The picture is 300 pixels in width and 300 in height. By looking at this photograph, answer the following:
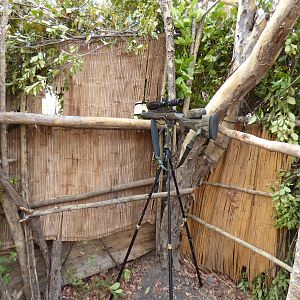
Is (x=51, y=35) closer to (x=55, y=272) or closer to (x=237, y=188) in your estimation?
(x=55, y=272)

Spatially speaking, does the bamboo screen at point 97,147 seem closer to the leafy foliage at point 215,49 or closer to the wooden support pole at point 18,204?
the wooden support pole at point 18,204

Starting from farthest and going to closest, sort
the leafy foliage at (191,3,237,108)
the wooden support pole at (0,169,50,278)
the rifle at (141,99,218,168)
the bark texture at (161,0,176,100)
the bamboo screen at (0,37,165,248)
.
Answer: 1. the leafy foliage at (191,3,237,108)
2. the bark texture at (161,0,176,100)
3. the bamboo screen at (0,37,165,248)
4. the wooden support pole at (0,169,50,278)
5. the rifle at (141,99,218,168)

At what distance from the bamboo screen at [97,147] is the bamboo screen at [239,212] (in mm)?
671

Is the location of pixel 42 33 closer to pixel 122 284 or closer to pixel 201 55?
pixel 201 55

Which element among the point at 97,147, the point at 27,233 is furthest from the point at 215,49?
the point at 27,233

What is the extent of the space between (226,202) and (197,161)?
468mm

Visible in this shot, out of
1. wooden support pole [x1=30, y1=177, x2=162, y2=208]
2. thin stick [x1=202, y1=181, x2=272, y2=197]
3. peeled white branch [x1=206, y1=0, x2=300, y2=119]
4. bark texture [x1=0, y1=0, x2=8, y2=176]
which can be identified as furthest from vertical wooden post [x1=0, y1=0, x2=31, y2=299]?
thin stick [x1=202, y1=181, x2=272, y2=197]

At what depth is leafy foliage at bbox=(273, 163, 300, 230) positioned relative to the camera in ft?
6.26

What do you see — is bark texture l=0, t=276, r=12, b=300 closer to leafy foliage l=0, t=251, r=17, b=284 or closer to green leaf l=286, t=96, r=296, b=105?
leafy foliage l=0, t=251, r=17, b=284

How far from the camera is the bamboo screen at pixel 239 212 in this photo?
6.86ft

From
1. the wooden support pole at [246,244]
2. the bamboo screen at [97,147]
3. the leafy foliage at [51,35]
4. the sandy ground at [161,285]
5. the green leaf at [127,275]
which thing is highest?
the leafy foliage at [51,35]

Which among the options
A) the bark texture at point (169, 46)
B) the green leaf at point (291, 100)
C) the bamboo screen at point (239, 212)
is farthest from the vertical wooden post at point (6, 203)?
the green leaf at point (291, 100)

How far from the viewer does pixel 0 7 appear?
158cm

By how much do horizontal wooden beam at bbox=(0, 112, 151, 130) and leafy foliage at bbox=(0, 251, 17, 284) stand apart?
89cm
